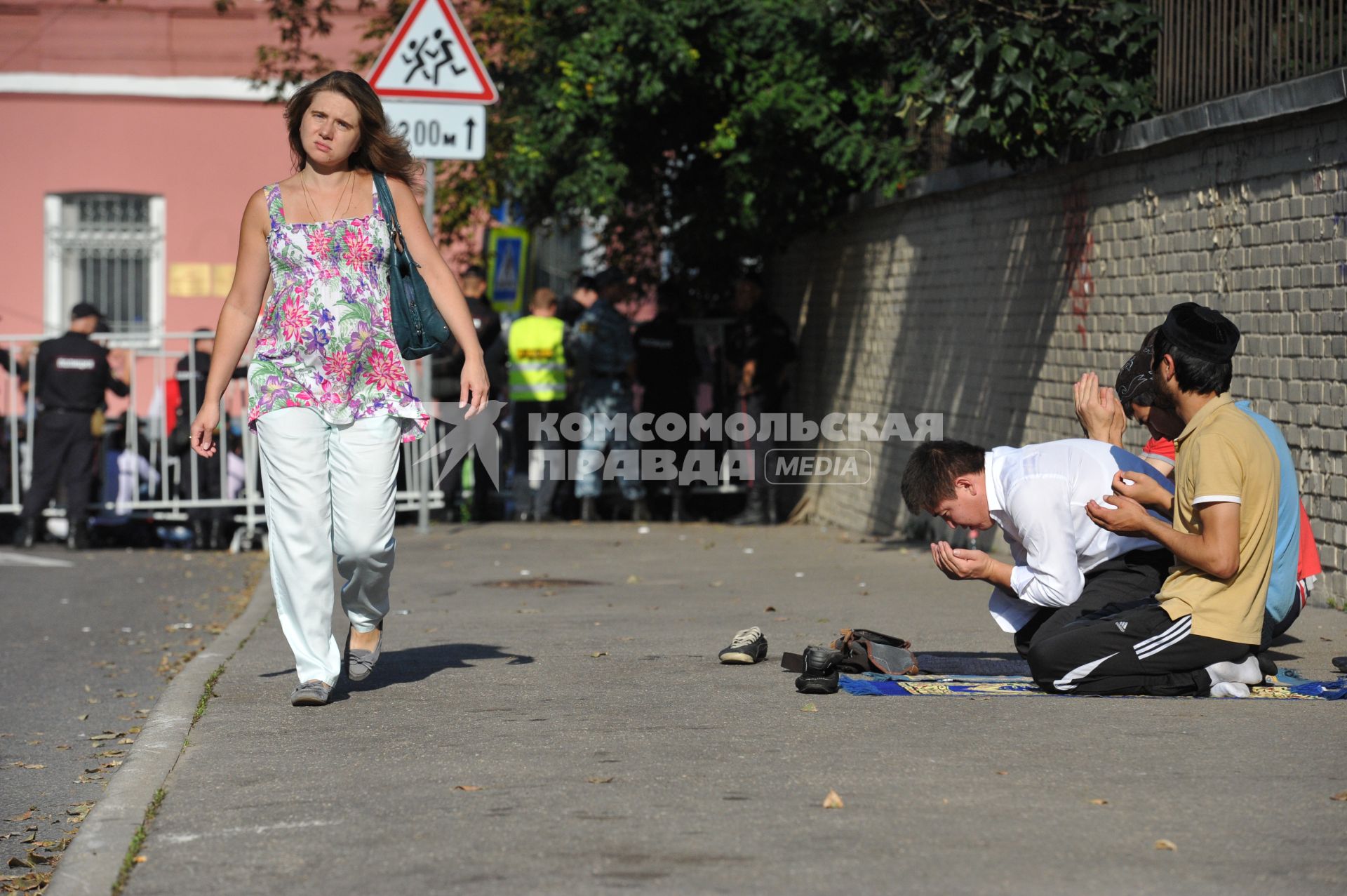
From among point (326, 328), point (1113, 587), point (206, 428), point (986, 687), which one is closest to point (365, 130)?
point (326, 328)

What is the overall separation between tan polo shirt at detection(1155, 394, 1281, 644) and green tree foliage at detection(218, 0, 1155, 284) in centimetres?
482

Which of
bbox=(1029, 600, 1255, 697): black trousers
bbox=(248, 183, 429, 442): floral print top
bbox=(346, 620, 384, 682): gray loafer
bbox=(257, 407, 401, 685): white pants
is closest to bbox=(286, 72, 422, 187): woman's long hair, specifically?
bbox=(248, 183, 429, 442): floral print top

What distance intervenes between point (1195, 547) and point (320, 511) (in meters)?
2.93

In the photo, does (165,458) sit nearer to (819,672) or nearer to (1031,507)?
(819,672)

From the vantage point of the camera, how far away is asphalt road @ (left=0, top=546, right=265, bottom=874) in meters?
5.70

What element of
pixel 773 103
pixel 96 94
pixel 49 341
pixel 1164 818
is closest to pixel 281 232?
pixel 1164 818

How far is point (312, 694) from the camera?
5980 millimetres

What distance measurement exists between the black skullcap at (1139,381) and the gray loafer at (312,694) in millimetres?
3131

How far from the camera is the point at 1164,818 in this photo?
13.8 feet

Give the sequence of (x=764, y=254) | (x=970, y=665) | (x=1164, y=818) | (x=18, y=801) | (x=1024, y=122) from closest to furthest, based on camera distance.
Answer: (x=1164, y=818)
(x=18, y=801)
(x=970, y=665)
(x=1024, y=122)
(x=764, y=254)

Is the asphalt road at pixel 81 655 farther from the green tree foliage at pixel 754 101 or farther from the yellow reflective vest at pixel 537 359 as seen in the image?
the green tree foliage at pixel 754 101

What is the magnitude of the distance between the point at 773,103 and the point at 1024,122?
A: 3501mm

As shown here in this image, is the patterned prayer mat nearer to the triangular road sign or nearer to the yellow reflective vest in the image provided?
the triangular road sign

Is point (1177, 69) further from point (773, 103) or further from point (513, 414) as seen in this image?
point (513, 414)
